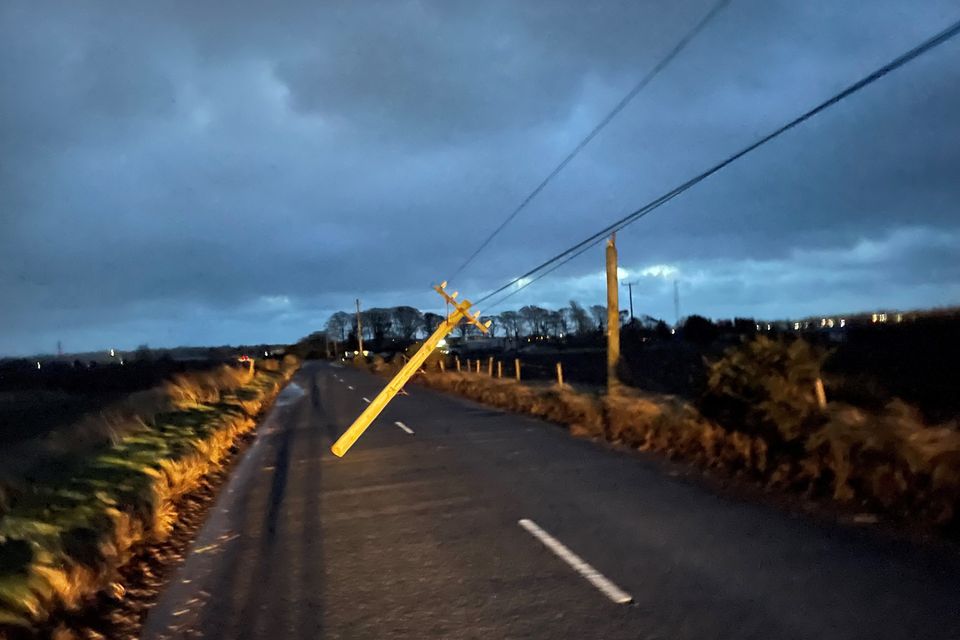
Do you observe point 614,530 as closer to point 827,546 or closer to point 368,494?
point 827,546

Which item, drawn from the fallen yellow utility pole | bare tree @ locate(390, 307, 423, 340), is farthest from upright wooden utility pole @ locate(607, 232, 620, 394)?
bare tree @ locate(390, 307, 423, 340)

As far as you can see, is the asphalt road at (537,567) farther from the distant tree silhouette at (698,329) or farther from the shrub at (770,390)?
the distant tree silhouette at (698,329)

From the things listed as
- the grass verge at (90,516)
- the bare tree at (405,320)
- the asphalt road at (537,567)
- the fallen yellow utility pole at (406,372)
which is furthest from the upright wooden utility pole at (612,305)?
the bare tree at (405,320)

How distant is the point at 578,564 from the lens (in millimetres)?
6777

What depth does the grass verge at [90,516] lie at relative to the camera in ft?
19.1

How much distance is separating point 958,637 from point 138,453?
11.4 meters

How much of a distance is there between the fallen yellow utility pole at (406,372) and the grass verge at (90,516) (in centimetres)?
252

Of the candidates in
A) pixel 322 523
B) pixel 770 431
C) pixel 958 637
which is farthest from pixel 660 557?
pixel 770 431

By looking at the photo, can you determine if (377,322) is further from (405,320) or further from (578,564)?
(578,564)

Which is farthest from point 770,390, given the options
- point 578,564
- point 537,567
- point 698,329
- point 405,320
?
point 405,320

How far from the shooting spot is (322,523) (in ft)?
30.0

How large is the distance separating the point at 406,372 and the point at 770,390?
19.2 ft

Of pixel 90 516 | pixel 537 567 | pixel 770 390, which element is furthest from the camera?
pixel 770 390

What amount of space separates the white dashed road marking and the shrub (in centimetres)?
437
